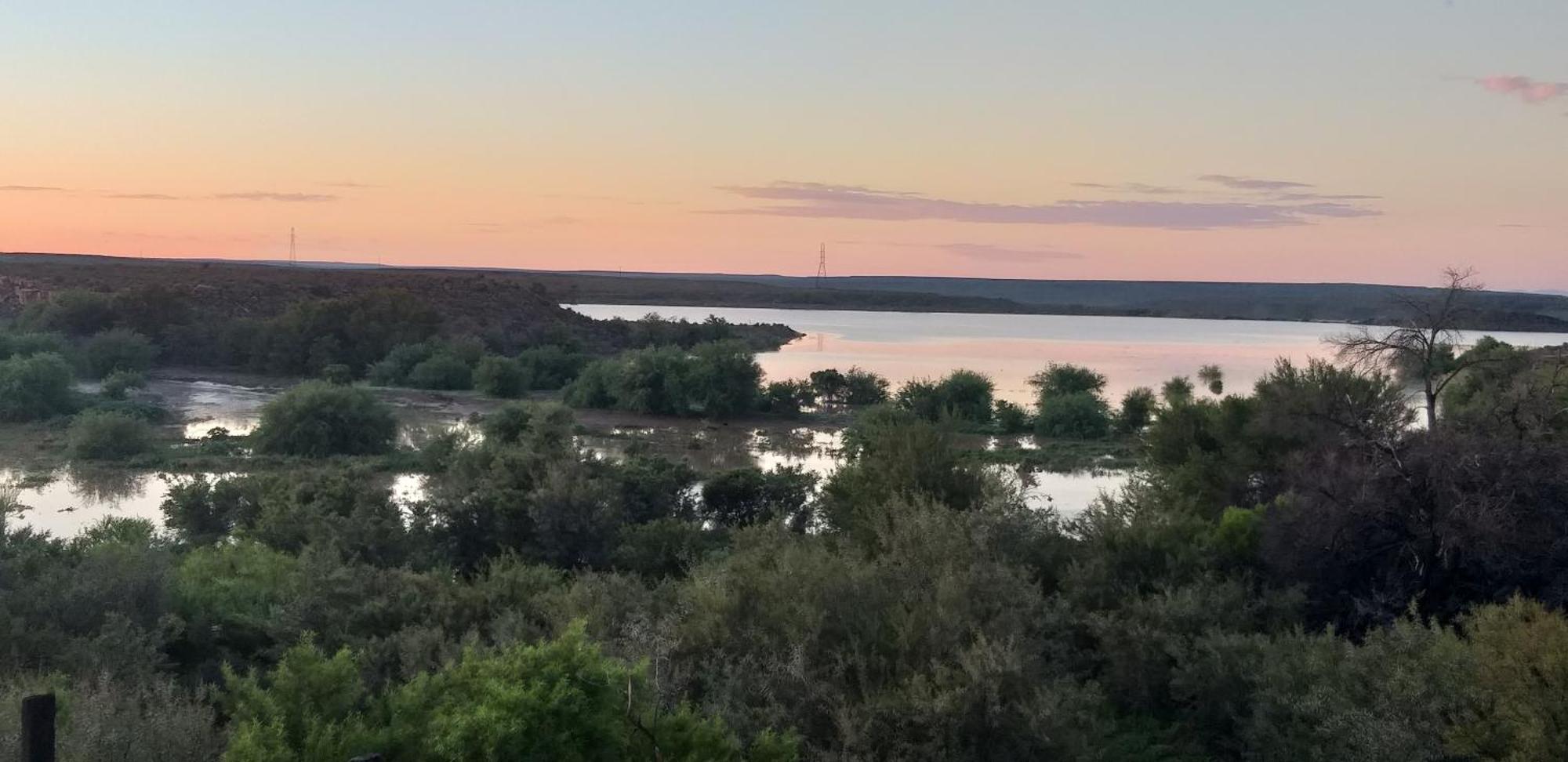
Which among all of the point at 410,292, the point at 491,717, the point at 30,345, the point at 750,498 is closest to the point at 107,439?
the point at 750,498

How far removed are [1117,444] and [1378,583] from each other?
22.1m

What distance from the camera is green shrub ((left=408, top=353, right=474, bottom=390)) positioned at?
4845 centimetres

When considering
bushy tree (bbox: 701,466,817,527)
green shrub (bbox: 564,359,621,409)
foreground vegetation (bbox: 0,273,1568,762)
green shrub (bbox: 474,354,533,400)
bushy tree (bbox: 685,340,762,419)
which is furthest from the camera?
green shrub (bbox: 474,354,533,400)

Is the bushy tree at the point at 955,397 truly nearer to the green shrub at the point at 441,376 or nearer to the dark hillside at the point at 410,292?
the green shrub at the point at 441,376

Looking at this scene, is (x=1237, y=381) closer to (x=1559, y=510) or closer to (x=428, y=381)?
(x=428, y=381)

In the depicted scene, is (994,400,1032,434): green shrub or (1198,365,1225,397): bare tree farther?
(1198,365,1225,397): bare tree

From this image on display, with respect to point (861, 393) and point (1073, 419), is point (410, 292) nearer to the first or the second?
point (861, 393)

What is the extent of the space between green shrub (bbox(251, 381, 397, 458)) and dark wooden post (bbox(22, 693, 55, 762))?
25.3 meters

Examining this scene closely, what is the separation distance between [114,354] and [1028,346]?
55397mm

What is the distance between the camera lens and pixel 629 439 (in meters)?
34.8

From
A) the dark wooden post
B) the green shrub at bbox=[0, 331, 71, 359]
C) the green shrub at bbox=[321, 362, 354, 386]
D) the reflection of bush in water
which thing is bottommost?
the reflection of bush in water

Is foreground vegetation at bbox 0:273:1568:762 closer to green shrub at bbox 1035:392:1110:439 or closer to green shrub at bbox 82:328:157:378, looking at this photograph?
green shrub at bbox 1035:392:1110:439

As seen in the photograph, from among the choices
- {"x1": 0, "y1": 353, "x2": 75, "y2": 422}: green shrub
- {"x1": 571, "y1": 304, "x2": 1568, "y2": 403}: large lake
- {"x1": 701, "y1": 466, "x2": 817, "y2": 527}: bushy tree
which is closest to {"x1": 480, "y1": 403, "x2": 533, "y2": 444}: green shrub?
{"x1": 701, "y1": 466, "x2": 817, "y2": 527}: bushy tree

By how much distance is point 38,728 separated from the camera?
16.9 ft
